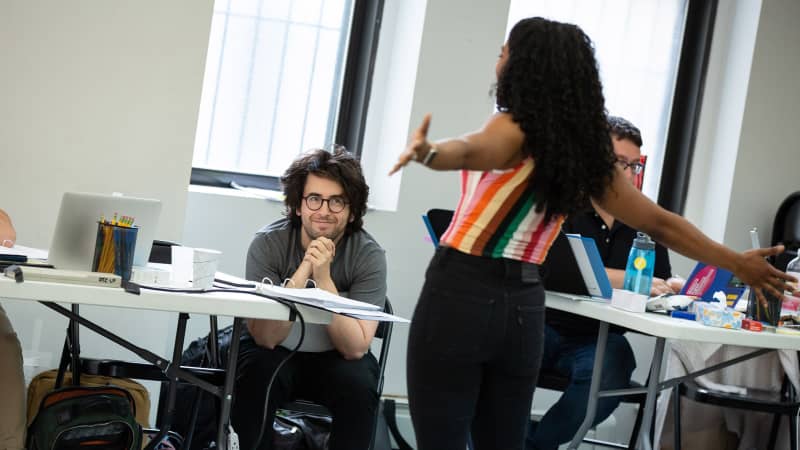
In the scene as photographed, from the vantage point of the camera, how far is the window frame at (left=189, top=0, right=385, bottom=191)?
13.8 feet

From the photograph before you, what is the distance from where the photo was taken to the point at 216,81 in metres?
4.07

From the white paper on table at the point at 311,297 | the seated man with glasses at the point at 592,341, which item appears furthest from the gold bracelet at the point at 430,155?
the seated man with glasses at the point at 592,341

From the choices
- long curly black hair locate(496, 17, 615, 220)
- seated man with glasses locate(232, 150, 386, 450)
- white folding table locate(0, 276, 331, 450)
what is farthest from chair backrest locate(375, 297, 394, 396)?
long curly black hair locate(496, 17, 615, 220)

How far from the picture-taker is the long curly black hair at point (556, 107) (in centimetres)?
177

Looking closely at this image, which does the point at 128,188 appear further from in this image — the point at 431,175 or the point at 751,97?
the point at 751,97

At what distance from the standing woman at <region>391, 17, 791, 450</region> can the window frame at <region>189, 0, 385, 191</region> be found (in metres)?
2.38

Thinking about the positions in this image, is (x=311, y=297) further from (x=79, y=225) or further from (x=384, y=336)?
(x=384, y=336)

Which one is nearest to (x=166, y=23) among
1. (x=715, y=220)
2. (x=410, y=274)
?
(x=410, y=274)

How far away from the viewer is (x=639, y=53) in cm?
464

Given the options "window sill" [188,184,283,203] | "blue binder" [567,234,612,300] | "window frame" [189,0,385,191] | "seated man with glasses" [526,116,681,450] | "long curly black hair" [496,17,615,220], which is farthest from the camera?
"window frame" [189,0,385,191]

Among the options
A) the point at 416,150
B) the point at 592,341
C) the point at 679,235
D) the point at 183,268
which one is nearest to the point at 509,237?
the point at 416,150

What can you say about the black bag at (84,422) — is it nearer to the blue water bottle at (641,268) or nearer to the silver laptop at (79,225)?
the silver laptop at (79,225)

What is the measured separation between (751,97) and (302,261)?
2.59 metres

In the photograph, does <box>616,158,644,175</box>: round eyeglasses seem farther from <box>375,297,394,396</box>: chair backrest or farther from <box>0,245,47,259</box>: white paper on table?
<box>0,245,47,259</box>: white paper on table
